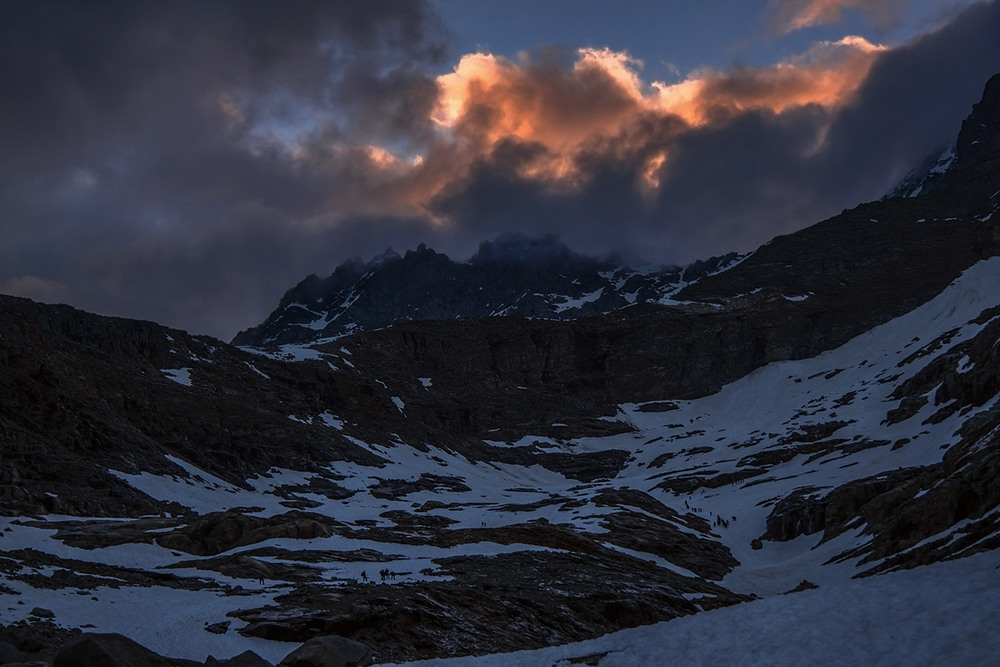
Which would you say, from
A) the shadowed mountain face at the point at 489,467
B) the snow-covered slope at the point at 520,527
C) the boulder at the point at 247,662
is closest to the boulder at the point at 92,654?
the boulder at the point at 247,662

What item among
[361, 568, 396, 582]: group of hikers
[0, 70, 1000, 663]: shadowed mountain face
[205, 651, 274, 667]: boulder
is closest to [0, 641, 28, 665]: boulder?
[0, 70, 1000, 663]: shadowed mountain face

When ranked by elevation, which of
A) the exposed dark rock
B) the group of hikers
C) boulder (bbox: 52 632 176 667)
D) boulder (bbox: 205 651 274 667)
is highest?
the exposed dark rock

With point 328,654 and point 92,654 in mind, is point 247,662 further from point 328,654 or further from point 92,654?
point 92,654

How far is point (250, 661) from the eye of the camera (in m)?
22.1

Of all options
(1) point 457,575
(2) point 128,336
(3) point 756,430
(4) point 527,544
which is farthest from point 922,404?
(2) point 128,336

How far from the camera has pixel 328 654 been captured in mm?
24312

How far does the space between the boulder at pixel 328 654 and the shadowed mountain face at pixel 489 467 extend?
582cm

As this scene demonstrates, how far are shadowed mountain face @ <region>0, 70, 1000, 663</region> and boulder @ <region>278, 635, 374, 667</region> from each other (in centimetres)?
582

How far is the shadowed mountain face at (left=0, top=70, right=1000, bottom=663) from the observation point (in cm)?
3694

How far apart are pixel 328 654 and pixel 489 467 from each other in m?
109

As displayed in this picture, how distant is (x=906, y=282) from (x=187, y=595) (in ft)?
596

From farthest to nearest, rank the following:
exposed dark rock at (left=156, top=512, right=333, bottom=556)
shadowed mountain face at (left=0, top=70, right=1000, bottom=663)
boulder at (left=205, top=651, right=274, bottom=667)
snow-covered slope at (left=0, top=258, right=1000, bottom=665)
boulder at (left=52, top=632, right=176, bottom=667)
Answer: exposed dark rock at (left=156, top=512, right=333, bottom=556), shadowed mountain face at (left=0, top=70, right=1000, bottom=663), snow-covered slope at (left=0, top=258, right=1000, bottom=665), boulder at (left=205, top=651, right=274, bottom=667), boulder at (left=52, top=632, right=176, bottom=667)

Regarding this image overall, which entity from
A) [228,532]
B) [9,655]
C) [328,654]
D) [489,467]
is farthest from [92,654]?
[489,467]

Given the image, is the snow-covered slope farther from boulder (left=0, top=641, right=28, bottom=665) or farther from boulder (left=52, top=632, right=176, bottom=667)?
boulder (left=52, top=632, right=176, bottom=667)
